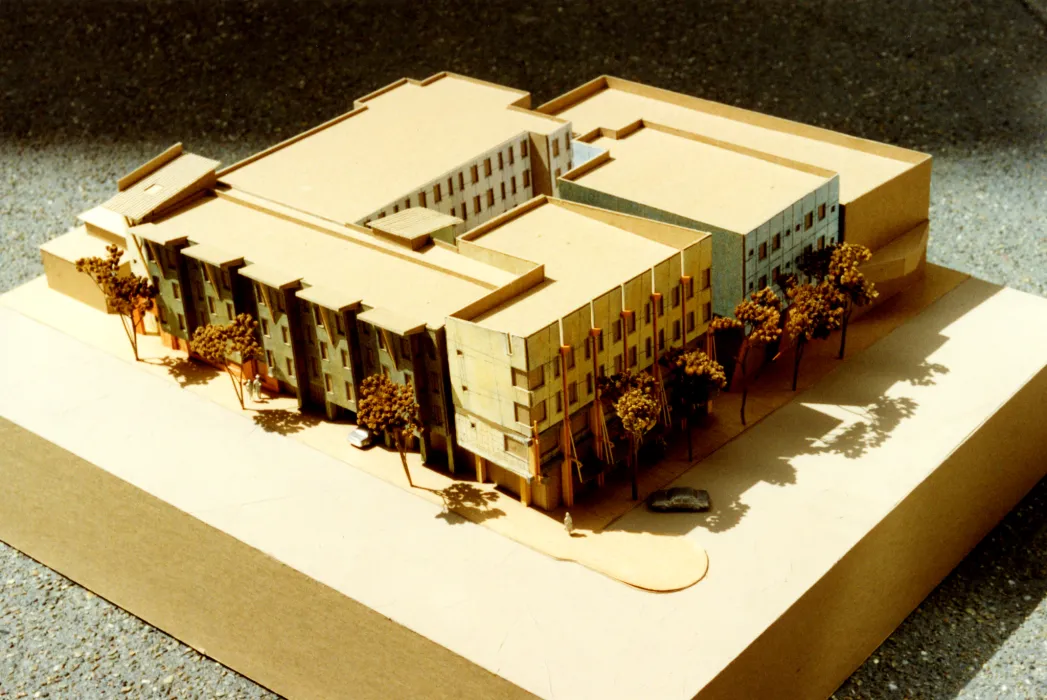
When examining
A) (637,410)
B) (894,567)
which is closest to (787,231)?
(637,410)

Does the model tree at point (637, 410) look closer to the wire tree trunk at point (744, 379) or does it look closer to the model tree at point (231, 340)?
the wire tree trunk at point (744, 379)

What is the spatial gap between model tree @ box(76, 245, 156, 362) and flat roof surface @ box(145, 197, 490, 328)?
1.53 m

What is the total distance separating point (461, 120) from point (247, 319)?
9444mm

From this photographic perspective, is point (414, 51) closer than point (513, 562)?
No

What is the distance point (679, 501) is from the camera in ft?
102

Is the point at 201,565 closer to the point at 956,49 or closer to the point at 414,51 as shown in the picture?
the point at 414,51

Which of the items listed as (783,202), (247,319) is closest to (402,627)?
(247,319)

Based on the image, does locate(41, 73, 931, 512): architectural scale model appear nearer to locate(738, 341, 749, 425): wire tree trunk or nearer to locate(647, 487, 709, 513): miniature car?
locate(738, 341, 749, 425): wire tree trunk

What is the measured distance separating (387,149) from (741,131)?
31.3 ft

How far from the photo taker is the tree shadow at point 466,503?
3139 cm

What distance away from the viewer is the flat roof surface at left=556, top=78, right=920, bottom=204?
125ft

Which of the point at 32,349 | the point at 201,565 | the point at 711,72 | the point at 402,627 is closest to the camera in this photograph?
the point at 402,627

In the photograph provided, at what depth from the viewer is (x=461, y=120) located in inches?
1571

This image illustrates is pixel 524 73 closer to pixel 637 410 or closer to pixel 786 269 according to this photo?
pixel 786 269
